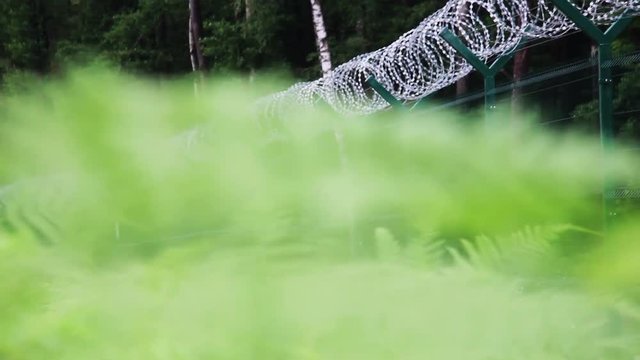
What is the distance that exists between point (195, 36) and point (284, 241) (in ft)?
59.6

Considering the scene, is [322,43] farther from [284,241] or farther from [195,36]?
[284,241]

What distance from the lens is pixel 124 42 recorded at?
61.6ft

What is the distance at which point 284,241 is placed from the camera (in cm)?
36

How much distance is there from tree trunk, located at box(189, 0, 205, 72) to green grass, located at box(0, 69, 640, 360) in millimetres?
16937

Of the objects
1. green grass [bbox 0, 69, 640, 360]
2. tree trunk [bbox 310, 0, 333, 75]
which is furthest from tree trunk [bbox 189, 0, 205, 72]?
green grass [bbox 0, 69, 640, 360]

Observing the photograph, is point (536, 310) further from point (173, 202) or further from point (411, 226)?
point (173, 202)

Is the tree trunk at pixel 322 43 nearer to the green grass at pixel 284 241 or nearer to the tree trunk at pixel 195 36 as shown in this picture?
the tree trunk at pixel 195 36

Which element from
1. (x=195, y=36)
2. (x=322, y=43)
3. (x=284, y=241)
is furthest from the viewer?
(x=195, y=36)

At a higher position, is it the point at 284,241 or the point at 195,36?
the point at 195,36

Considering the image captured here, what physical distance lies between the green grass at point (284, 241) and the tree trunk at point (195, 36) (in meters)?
16.9

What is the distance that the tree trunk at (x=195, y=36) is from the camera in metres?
17.3

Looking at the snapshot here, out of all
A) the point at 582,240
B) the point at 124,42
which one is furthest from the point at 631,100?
the point at 124,42

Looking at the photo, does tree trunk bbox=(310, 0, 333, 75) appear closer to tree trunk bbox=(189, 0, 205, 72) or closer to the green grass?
tree trunk bbox=(189, 0, 205, 72)

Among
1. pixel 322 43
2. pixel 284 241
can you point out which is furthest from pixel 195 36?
pixel 284 241
